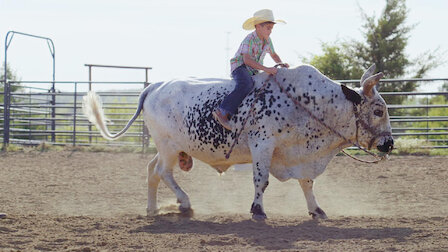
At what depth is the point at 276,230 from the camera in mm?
5961

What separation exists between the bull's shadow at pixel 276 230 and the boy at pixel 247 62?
1.14m

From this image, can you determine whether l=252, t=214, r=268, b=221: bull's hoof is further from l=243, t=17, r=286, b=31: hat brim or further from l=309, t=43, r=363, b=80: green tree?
l=309, t=43, r=363, b=80: green tree

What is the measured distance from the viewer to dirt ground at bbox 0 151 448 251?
541 centimetres

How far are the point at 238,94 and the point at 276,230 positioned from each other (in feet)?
5.41

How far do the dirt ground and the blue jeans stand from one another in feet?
3.78

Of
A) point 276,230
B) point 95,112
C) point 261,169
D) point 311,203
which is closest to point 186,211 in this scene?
point 261,169

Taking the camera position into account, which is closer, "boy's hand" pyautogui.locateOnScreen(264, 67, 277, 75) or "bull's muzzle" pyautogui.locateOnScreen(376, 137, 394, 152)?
"bull's muzzle" pyautogui.locateOnScreen(376, 137, 394, 152)

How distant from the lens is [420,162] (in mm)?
12250

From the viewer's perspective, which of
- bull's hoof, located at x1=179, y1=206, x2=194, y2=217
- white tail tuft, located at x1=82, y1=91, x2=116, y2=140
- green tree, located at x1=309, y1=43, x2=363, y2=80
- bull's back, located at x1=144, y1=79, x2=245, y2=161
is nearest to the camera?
bull's back, located at x1=144, y1=79, x2=245, y2=161

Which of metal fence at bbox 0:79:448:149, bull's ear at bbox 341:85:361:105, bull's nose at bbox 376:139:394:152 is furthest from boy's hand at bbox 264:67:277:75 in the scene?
metal fence at bbox 0:79:448:149

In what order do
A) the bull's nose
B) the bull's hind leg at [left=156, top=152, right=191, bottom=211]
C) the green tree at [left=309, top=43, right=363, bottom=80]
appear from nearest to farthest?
the bull's nose → the bull's hind leg at [left=156, top=152, right=191, bottom=211] → the green tree at [left=309, top=43, right=363, bottom=80]

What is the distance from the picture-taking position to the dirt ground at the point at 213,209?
541cm

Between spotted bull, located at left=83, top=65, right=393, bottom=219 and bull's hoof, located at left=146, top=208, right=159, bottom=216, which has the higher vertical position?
spotted bull, located at left=83, top=65, right=393, bottom=219

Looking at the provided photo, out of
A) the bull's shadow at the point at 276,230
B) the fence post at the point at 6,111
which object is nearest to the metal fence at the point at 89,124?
the fence post at the point at 6,111
